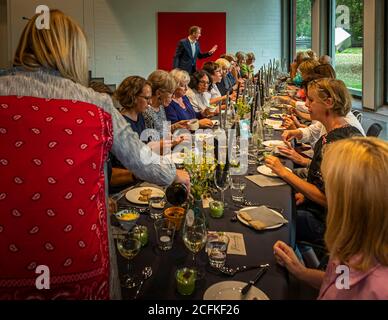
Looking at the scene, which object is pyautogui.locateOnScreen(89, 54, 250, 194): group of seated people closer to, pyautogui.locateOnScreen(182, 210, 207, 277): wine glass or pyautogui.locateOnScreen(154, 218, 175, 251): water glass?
pyautogui.locateOnScreen(154, 218, 175, 251): water glass

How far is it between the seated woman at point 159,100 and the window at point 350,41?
3883 millimetres

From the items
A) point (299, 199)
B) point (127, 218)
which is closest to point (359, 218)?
point (127, 218)

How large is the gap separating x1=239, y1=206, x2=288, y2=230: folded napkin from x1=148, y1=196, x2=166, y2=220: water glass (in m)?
0.37

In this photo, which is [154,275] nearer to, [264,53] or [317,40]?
[317,40]

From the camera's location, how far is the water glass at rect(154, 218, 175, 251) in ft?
4.94

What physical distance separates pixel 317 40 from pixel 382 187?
852cm

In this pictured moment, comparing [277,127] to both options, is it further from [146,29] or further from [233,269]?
[146,29]

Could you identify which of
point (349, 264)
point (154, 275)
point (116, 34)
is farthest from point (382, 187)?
point (116, 34)

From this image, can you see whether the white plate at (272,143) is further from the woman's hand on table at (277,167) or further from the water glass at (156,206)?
the water glass at (156,206)

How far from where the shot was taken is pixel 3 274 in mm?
1059

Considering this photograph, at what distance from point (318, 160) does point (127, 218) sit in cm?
122

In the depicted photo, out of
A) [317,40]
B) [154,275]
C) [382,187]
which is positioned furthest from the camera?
[317,40]

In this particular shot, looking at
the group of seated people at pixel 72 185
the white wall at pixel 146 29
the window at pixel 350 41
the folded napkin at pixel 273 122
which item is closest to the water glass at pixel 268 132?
the folded napkin at pixel 273 122

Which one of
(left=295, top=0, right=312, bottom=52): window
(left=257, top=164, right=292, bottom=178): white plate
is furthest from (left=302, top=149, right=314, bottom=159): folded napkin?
(left=295, top=0, right=312, bottom=52): window
